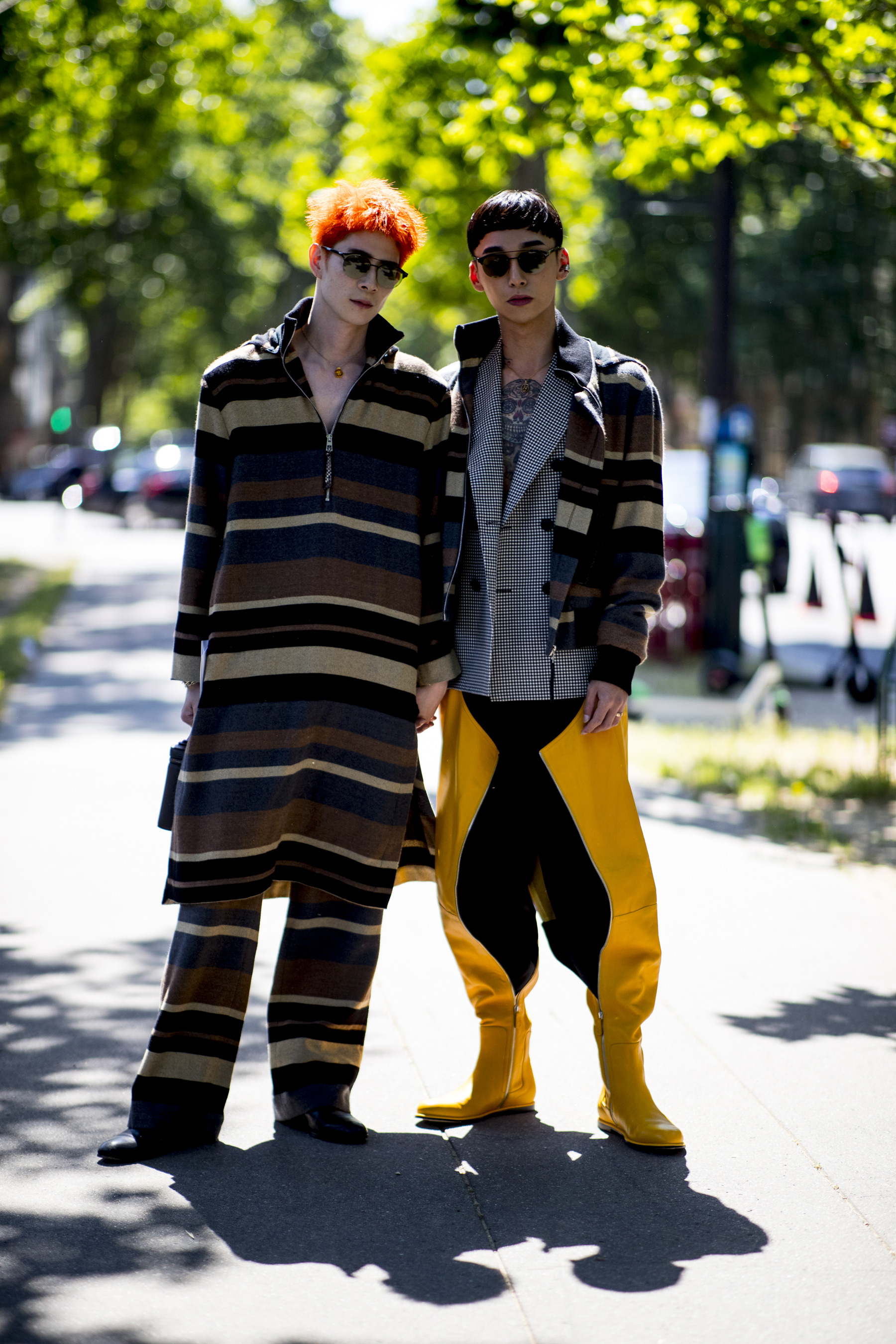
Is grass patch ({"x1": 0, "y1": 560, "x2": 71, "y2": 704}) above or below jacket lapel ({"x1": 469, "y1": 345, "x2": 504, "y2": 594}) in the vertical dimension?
above

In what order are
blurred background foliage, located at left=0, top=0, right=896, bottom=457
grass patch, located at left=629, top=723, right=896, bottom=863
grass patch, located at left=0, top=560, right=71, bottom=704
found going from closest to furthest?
blurred background foliage, located at left=0, top=0, right=896, bottom=457 → grass patch, located at left=629, top=723, right=896, bottom=863 → grass patch, located at left=0, top=560, right=71, bottom=704

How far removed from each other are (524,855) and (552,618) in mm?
570

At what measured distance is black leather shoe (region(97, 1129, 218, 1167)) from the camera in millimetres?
3506

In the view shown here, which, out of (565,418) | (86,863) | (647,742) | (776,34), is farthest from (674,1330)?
(647,742)

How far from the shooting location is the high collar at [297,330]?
11.6 ft

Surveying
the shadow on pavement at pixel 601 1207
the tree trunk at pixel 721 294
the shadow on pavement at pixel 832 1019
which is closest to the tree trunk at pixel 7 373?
the tree trunk at pixel 721 294

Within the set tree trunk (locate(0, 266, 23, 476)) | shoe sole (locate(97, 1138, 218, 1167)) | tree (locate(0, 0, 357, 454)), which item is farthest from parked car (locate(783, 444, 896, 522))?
shoe sole (locate(97, 1138, 218, 1167))

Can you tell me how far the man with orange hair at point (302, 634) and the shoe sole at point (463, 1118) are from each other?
0.76ft

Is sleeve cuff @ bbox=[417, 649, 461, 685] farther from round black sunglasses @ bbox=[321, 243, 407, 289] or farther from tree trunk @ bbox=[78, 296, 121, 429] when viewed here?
tree trunk @ bbox=[78, 296, 121, 429]

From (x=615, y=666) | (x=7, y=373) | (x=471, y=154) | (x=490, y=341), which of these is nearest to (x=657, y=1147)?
(x=615, y=666)

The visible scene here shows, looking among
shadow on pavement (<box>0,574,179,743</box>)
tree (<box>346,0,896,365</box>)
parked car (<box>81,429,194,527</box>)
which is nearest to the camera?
tree (<box>346,0,896,365</box>)

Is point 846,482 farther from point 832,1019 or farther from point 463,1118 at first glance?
point 463,1118

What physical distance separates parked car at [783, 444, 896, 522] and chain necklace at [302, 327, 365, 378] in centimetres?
2826

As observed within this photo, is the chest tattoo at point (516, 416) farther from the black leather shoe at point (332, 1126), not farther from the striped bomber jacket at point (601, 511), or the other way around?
the black leather shoe at point (332, 1126)
